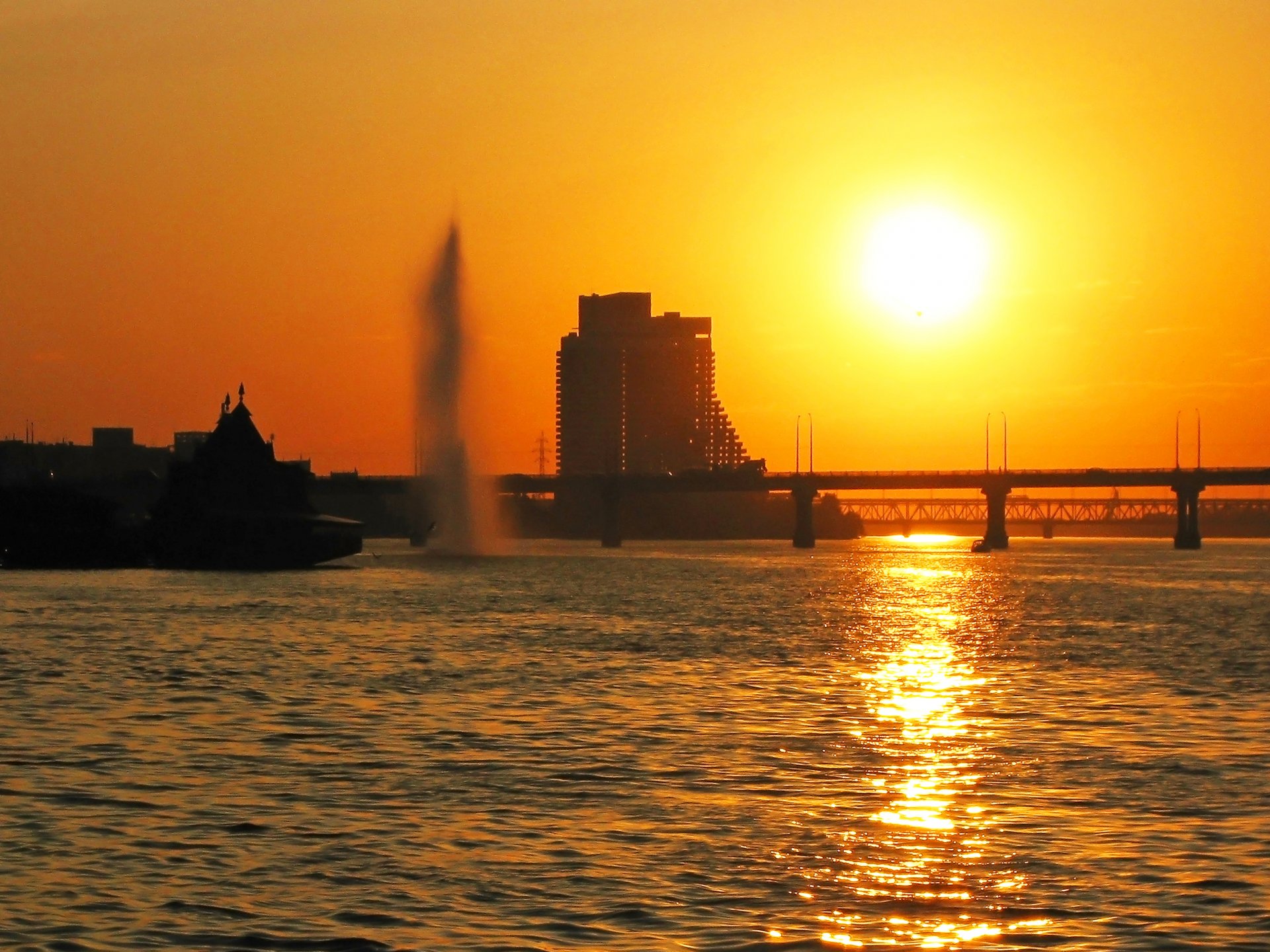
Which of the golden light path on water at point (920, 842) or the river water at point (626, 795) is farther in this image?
the river water at point (626, 795)

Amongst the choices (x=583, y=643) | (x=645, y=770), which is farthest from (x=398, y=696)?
(x=583, y=643)

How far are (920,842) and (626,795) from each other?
4853 mm

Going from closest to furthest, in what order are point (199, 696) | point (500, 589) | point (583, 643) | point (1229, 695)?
point (199, 696) < point (1229, 695) < point (583, 643) < point (500, 589)

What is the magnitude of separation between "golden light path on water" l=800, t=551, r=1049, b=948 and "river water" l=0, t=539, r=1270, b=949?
64 millimetres

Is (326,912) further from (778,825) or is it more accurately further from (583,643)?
(583,643)

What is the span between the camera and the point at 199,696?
38.1m

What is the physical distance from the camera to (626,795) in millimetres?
25047

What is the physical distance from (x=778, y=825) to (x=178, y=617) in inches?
2073

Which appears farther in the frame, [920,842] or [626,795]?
[626,795]

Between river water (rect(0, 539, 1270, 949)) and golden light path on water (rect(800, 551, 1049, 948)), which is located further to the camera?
river water (rect(0, 539, 1270, 949))

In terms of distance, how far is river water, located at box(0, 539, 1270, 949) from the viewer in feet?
58.1

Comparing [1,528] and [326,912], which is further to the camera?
[1,528]

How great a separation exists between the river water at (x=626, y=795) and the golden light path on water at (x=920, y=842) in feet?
0.21

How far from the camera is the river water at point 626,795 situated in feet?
58.1
